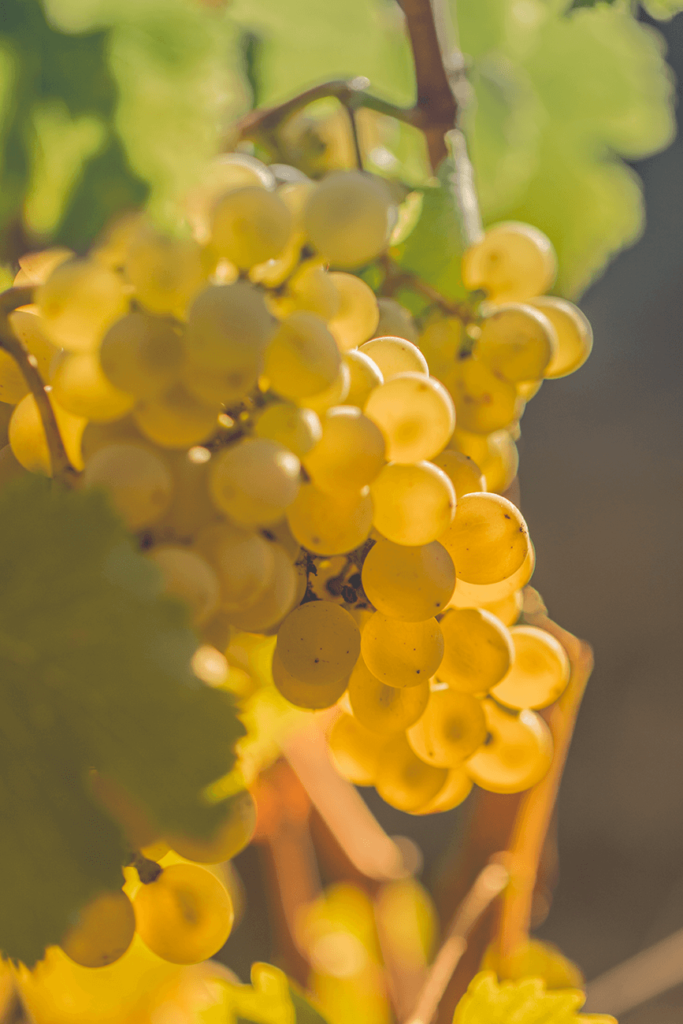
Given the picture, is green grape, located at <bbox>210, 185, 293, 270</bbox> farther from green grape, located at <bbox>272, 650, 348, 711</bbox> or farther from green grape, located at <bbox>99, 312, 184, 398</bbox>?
green grape, located at <bbox>272, 650, 348, 711</bbox>

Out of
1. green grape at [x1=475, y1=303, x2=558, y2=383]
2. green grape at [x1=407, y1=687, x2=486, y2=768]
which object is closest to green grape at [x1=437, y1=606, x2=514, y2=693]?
green grape at [x1=407, y1=687, x2=486, y2=768]

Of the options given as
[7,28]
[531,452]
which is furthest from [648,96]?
[531,452]

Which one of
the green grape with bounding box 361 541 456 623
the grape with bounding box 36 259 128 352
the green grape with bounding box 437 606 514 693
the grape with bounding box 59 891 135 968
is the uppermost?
the grape with bounding box 36 259 128 352

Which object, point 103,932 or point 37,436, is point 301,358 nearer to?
A: point 37,436

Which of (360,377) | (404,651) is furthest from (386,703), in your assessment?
(360,377)

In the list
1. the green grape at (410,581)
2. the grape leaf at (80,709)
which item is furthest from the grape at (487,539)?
the grape leaf at (80,709)

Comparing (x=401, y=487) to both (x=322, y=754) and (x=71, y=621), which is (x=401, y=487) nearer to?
(x=71, y=621)
